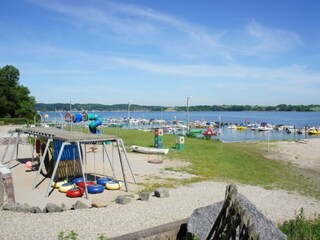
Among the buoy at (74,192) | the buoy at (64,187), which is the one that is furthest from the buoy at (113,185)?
the buoy at (64,187)

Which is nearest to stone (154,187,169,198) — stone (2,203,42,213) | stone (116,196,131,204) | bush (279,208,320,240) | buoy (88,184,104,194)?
stone (116,196,131,204)

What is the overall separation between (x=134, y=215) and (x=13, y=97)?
5272cm

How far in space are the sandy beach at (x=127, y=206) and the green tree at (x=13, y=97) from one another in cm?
3998

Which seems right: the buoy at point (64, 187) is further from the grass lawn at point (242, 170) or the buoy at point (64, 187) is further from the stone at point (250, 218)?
the stone at point (250, 218)

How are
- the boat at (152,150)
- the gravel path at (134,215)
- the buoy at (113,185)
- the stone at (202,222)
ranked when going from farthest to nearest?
the boat at (152,150) < the buoy at (113,185) < the gravel path at (134,215) < the stone at (202,222)

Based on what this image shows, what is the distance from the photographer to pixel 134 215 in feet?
31.1

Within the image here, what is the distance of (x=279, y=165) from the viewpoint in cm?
2162

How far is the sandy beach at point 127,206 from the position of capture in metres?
8.12

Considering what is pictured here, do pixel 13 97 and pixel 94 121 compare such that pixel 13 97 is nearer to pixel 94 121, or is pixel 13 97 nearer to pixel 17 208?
pixel 94 121

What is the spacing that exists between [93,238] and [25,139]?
23168 mm

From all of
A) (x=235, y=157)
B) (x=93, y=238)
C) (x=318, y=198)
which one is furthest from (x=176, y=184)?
(x=235, y=157)

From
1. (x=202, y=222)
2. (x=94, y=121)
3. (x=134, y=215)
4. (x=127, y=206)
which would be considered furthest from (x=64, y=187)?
(x=94, y=121)

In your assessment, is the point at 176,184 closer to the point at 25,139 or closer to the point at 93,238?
the point at 93,238

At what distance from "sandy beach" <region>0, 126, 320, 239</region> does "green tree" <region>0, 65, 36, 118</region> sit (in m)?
40.0
